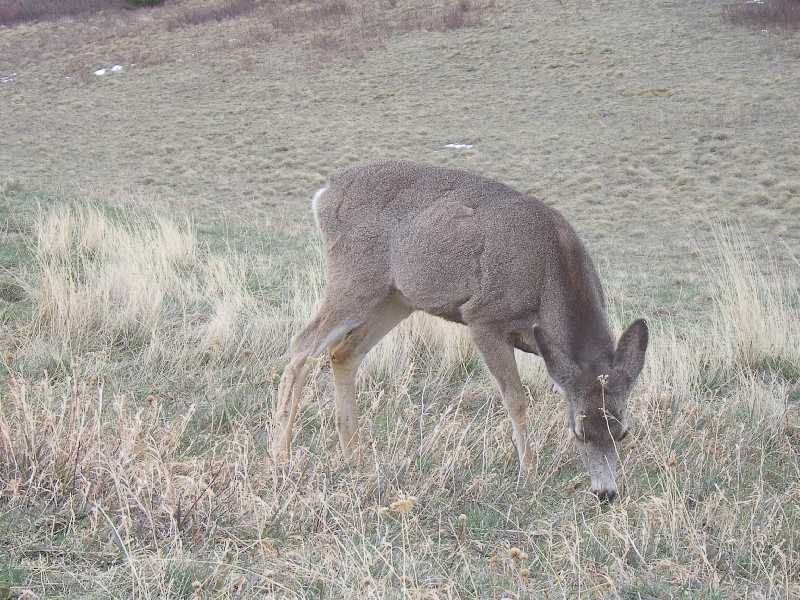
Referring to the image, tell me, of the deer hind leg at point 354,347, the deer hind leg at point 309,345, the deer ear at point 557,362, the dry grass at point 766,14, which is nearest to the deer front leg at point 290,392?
the deer hind leg at point 309,345

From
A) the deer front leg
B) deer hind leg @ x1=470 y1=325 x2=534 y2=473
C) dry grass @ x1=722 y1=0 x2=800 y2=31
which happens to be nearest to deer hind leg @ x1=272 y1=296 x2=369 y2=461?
the deer front leg

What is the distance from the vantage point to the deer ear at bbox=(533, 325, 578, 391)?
4172mm

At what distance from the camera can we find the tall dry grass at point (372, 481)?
Answer: 10.1 ft

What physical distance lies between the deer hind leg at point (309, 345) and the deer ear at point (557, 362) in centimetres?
117

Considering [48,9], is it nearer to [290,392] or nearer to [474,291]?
[290,392]

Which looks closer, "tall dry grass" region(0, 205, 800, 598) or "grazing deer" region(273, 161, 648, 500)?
"tall dry grass" region(0, 205, 800, 598)

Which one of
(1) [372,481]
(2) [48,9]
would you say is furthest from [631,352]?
(2) [48,9]

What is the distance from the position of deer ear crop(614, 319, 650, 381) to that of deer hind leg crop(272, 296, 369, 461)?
1476 mm

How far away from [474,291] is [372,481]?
1.22 meters

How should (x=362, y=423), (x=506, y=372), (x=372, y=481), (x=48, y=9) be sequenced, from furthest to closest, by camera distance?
(x=48, y=9)
(x=362, y=423)
(x=506, y=372)
(x=372, y=481)

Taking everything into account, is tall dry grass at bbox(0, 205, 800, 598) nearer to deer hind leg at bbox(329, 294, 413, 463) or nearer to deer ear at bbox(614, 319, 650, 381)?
deer hind leg at bbox(329, 294, 413, 463)

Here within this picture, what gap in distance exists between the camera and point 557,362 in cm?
423

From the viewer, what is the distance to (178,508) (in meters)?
3.27

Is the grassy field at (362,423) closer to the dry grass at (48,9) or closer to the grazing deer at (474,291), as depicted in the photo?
the grazing deer at (474,291)
